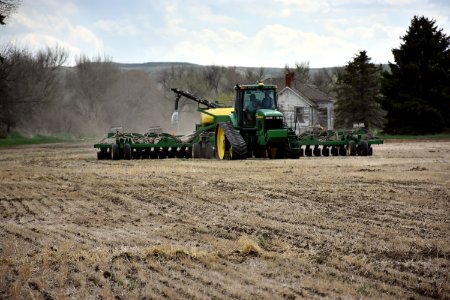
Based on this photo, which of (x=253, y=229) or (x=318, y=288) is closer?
(x=318, y=288)

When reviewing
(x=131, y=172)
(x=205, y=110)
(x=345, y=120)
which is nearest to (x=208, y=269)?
(x=131, y=172)

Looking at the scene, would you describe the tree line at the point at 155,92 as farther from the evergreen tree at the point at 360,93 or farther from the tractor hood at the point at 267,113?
the tractor hood at the point at 267,113

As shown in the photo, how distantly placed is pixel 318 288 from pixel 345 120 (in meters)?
54.5

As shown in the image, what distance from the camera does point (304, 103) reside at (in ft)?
209

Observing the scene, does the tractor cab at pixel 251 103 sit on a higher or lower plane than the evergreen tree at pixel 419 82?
lower

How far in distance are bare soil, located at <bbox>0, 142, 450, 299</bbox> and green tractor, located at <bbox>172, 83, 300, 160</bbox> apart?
6810 mm

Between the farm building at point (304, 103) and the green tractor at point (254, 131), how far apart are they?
124ft

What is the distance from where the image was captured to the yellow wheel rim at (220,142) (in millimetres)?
23964

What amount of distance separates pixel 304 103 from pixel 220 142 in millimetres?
39885

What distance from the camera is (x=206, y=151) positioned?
25.8 metres

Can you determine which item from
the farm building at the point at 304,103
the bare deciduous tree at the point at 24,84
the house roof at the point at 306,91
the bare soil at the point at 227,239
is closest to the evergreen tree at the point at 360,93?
the farm building at the point at 304,103

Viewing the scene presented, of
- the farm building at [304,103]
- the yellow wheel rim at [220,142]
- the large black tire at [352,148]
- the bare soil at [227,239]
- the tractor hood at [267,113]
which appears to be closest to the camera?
the bare soil at [227,239]

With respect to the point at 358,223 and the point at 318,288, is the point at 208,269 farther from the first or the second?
the point at 358,223

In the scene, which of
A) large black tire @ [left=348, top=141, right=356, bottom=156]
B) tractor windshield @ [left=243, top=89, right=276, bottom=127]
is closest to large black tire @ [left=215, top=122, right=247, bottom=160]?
tractor windshield @ [left=243, top=89, right=276, bottom=127]
